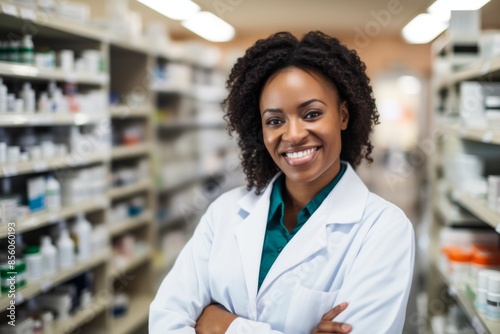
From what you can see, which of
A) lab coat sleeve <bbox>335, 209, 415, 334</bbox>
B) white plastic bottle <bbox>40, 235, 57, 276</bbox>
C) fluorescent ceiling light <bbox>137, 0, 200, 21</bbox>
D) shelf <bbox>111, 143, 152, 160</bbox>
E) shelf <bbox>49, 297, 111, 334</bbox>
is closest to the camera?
lab coat sleeve <bbox>335, 209, 415, 334</bbox>

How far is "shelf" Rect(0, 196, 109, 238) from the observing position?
2.44 metres

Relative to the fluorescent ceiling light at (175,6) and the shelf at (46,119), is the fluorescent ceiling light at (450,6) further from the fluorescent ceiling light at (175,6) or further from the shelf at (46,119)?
the shelf at (46,119)

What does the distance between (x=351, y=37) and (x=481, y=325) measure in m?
8.77

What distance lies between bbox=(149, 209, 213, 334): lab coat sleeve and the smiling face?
17.4 inches

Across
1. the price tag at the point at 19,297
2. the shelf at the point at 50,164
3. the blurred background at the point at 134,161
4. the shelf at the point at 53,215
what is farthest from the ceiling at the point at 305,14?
the price tag at the point at 19,297

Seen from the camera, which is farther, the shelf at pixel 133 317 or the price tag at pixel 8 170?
the shelf at pixel 133 317

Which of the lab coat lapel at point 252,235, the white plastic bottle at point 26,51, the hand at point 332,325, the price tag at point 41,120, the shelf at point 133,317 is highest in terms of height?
the white plastic bottle at point 26,51

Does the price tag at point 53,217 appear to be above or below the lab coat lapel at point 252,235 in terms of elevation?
below

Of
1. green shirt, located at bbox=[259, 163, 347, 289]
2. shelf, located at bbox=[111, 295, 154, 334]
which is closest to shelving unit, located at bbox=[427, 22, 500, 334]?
green shirt, located at bbox=[259, 163, 347, 289]

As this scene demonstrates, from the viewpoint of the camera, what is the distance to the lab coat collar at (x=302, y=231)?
5.16 ft

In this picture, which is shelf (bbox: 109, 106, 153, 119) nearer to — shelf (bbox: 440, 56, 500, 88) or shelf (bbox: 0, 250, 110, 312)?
shelf (bbox: 0, 250, 110, 312)

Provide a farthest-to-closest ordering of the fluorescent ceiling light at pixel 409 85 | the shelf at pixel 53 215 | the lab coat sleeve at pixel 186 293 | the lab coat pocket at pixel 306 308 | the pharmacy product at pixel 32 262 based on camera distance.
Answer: the fluorescent ceiling light at pixel 409 85, the pharmacy product at pixel 32 262, the shelf at pixel 53 215, the lab coat sleeve at pixel 186 293, the lab coat pocket at pixel 306 308

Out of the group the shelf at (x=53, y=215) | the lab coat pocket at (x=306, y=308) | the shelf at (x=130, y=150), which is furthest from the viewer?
the shelf at (x=130, y=150)

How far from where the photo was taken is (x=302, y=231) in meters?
1.62
